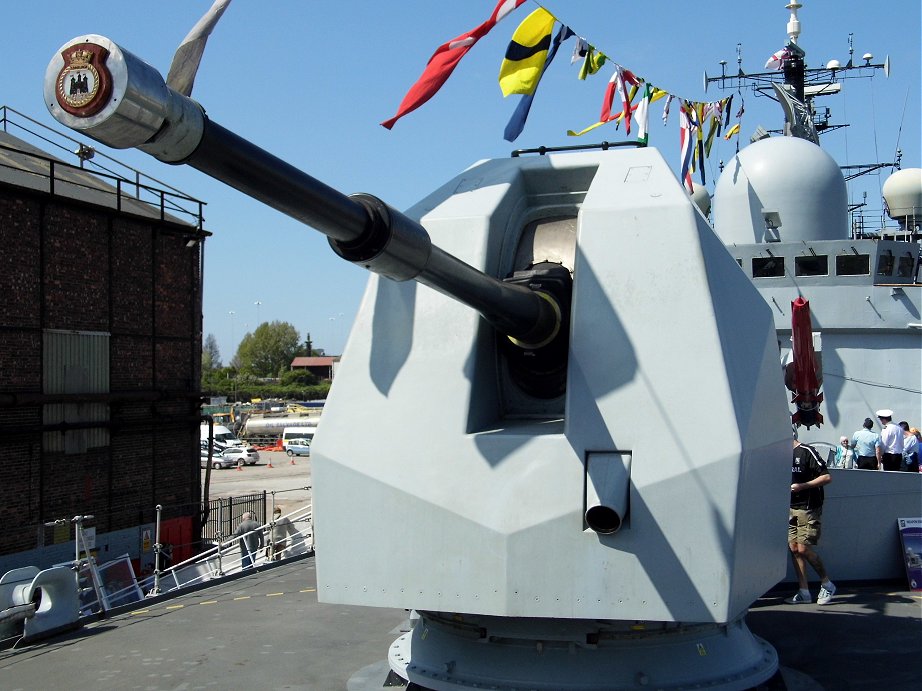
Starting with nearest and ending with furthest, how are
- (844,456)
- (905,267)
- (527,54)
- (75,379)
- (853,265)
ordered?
1. (527,54)
2. (844,456)
3. (853,265)
4. (905,267)
5. (75,379)

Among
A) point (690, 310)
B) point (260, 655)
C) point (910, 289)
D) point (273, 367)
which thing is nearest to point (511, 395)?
point (690, 310)

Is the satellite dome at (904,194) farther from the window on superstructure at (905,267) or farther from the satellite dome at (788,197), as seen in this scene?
the window on superstructure at (905,267)

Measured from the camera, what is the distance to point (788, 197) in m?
13.5

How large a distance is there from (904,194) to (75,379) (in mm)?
14578

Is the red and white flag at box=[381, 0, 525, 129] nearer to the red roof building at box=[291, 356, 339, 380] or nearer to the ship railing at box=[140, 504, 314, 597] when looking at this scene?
the ship railing at box=[140, 504, 314, 597]

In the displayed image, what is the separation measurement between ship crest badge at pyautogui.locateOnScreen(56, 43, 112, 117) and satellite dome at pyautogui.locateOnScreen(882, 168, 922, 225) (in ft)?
59.7

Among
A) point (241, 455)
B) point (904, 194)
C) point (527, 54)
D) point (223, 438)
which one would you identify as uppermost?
point (904, 194)

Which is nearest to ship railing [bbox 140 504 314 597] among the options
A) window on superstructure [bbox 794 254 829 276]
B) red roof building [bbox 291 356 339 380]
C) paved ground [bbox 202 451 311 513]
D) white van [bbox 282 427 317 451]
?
window on superstructure [bbox 794 254 829 276]

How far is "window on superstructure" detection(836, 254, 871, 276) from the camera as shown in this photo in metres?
12.8

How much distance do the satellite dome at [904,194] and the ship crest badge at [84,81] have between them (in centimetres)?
1818

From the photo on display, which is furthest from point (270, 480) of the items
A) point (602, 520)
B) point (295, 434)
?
point (602, 520)

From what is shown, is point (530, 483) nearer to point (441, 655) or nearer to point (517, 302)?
point (517, 302)

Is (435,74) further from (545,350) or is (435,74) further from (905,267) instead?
(905,267)

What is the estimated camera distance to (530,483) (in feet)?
12.8
